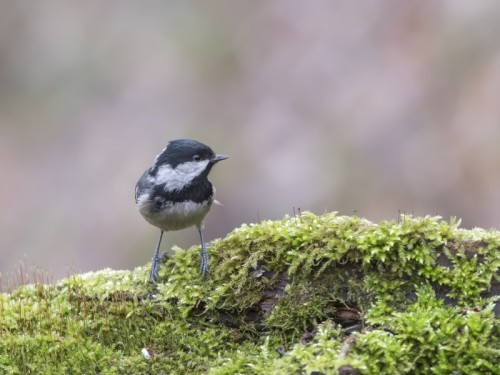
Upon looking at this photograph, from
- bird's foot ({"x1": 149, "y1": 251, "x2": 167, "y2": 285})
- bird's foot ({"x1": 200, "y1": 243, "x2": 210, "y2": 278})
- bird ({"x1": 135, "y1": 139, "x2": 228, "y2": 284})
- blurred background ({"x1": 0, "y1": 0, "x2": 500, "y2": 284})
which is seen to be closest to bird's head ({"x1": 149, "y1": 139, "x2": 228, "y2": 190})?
bird ({"x1": 135, "y1": 139, "x2": 228, "y2": 284})

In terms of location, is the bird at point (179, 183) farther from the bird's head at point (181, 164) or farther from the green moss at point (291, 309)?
the green moss at point (291, 309)

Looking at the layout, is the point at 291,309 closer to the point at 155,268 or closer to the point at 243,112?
the point at 155,268

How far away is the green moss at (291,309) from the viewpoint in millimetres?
2904

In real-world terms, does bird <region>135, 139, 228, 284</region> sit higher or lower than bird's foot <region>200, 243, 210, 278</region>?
higher

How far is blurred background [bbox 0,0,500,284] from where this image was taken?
851 cm

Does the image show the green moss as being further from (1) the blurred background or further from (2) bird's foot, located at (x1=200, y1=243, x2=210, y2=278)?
(1) the blurred background

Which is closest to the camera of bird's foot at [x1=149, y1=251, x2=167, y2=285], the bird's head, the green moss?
the green moss

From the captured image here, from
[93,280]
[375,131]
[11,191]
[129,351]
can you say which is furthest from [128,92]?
[129,351]

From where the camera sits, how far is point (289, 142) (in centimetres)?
930

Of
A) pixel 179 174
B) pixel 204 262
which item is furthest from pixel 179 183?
pixel 204 262

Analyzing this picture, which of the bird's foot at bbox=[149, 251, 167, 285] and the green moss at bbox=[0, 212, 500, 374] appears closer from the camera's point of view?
the green moss at bbox=[0, 212, 500, 374]

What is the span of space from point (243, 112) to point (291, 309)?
6844mm

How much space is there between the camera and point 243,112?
32.6 feet

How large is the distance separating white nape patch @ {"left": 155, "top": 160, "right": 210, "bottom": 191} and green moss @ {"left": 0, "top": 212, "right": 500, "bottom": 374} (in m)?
0.63
